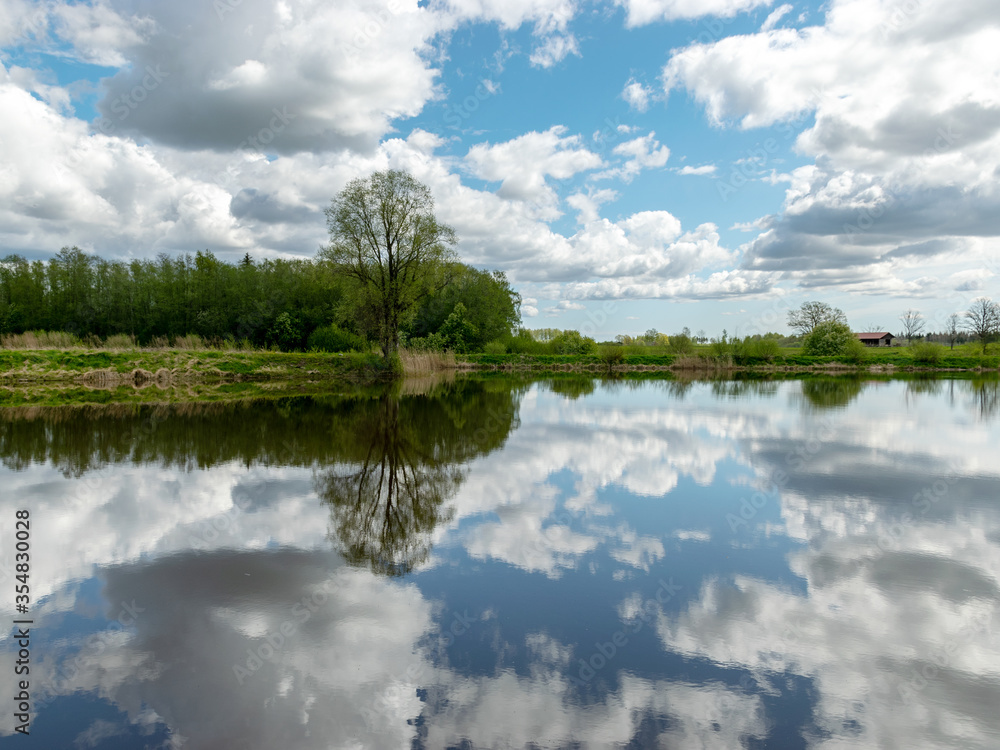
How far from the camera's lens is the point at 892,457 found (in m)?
10.5

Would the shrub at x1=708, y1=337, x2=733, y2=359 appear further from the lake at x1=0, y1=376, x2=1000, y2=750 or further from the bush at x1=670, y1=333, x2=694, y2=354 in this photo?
the lake at x1=0, y1=376, x2=1000, y2=750

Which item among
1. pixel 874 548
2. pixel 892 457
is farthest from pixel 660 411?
pixel 874 548

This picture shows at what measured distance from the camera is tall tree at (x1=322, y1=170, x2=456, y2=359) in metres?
34.6

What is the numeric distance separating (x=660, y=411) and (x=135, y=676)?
15492mm

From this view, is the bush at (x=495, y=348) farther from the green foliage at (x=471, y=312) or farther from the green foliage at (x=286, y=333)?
the green foliage at (x=286, y=333)

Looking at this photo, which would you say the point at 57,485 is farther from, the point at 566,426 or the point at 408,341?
the point at 408,341

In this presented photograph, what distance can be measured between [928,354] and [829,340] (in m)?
9.15

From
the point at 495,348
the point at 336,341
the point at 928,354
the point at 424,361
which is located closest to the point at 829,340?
the point at 928,354

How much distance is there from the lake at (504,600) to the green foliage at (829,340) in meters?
51.3

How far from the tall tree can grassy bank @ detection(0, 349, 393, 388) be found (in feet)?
10.3

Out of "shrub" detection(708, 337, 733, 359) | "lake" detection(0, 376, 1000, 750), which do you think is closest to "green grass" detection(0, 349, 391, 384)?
"lake" detection(0, 376, 1000, 750)

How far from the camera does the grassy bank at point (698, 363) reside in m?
49.5

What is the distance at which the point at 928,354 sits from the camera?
179 feet

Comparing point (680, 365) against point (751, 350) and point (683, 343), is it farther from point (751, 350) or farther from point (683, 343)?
point (751, 350)
